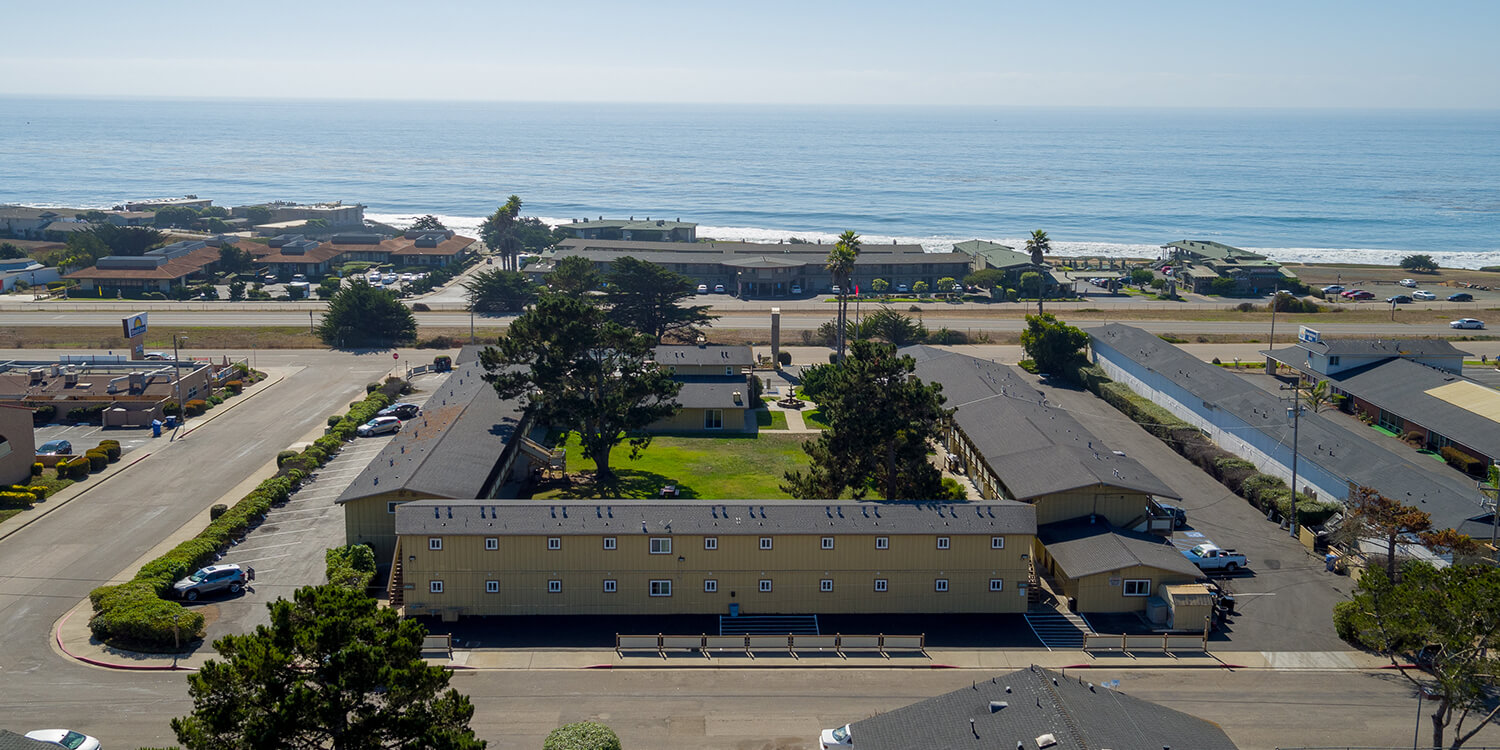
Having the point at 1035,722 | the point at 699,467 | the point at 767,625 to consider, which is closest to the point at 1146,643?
the point at 767,625

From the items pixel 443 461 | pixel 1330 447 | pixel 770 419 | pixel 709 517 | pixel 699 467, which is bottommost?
pixel 699 467

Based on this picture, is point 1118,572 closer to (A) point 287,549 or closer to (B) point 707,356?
(A) point 287,549

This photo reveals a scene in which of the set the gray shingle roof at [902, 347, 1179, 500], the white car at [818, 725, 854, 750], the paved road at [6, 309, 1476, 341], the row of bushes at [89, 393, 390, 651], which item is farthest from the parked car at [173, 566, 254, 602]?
the paved road at [6, 309, 1476, 341]

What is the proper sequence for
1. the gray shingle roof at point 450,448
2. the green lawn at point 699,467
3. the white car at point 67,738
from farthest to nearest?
the green lawn at point 699,467 < the gray shingle roof at point 450,448 < the white car at point 67,738

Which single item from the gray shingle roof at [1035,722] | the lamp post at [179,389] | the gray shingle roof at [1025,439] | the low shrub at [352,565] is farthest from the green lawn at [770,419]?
the gray shingle roof at [1035,722]

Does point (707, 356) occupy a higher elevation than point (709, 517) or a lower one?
higher

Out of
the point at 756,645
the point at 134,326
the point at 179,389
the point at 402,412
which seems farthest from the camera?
the point at 134,326

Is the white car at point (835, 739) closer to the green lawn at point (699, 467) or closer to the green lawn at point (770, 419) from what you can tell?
the green lawn at point (699, 467)
